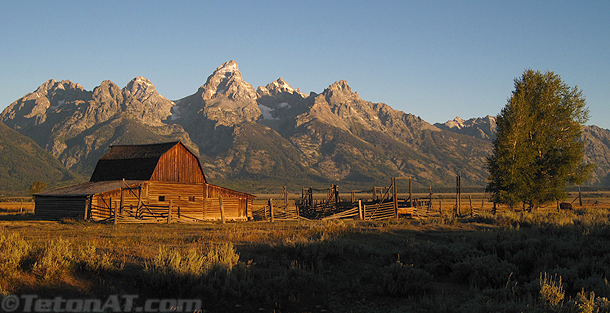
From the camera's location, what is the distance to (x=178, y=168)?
131 feet

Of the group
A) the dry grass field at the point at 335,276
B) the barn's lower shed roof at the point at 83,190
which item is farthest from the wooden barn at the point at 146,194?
the dry grass field at the point at 335,276

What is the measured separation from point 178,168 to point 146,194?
5273 mm

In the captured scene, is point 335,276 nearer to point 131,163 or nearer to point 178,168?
point 178,168

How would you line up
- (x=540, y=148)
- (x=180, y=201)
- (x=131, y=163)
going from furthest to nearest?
(x=131, y=163) < (x=180, y=201) < (x=540, y=148)

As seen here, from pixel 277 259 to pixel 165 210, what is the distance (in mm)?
23803

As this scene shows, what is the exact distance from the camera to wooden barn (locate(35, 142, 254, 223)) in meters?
31.4

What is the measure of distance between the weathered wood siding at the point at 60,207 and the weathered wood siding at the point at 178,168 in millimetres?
6466

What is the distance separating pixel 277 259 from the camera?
1188cm

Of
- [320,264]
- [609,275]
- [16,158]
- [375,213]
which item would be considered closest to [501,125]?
[375,213]

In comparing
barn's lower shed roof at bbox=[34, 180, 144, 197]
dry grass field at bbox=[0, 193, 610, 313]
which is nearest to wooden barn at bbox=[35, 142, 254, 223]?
barn's lower shed roof at bbox=[34, 180, 144, 197]

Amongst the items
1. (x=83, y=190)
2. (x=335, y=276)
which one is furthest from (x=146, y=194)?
(x=335, y=276)

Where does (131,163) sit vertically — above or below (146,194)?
above

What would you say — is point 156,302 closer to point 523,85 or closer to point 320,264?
point 320,264

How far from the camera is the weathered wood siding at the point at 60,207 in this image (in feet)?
104
